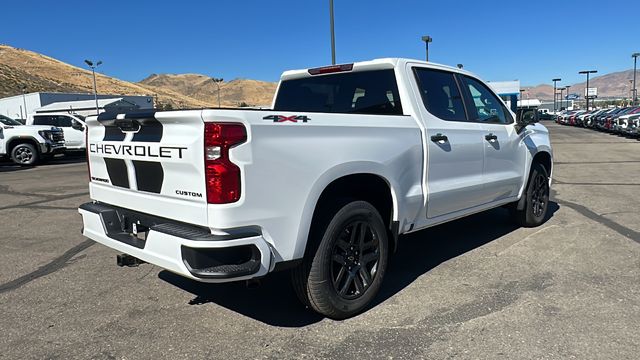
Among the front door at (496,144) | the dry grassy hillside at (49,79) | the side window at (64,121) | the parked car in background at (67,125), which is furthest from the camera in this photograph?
the dry grassy hillside at (49,79)

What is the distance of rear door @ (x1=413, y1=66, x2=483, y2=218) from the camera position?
14.0 ft

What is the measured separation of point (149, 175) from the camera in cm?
331

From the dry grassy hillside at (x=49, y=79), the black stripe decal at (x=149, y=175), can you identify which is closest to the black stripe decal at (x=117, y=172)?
the black stripe decal at (x=149, y=175)

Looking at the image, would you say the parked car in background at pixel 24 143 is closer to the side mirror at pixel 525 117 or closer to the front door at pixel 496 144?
the front door at pixel 496 144

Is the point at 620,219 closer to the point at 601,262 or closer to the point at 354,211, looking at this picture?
the point at 601,262

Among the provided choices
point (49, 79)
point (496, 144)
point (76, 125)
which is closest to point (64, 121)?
point (76, 125)

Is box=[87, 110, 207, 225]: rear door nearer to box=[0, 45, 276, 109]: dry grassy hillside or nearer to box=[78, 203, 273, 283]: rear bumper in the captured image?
box=[78, 203, 273, 283]: rear bumper

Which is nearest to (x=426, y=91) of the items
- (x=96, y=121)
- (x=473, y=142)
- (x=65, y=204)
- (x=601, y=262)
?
(x=473, y=142)

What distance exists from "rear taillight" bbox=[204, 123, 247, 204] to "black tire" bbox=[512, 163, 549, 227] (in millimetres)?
4234

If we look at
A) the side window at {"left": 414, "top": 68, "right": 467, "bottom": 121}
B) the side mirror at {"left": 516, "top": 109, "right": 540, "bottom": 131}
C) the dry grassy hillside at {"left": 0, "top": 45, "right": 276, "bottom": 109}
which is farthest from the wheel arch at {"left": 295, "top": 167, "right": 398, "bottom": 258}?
the dry grassy hillside at {"left": 0, "top": 45, "right": 276, "bottom": 109}

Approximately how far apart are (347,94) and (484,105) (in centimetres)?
163

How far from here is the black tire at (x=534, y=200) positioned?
6016 millimetres

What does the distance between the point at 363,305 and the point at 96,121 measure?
247 cm

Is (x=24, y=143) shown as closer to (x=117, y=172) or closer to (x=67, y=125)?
(x=67, y=125)
